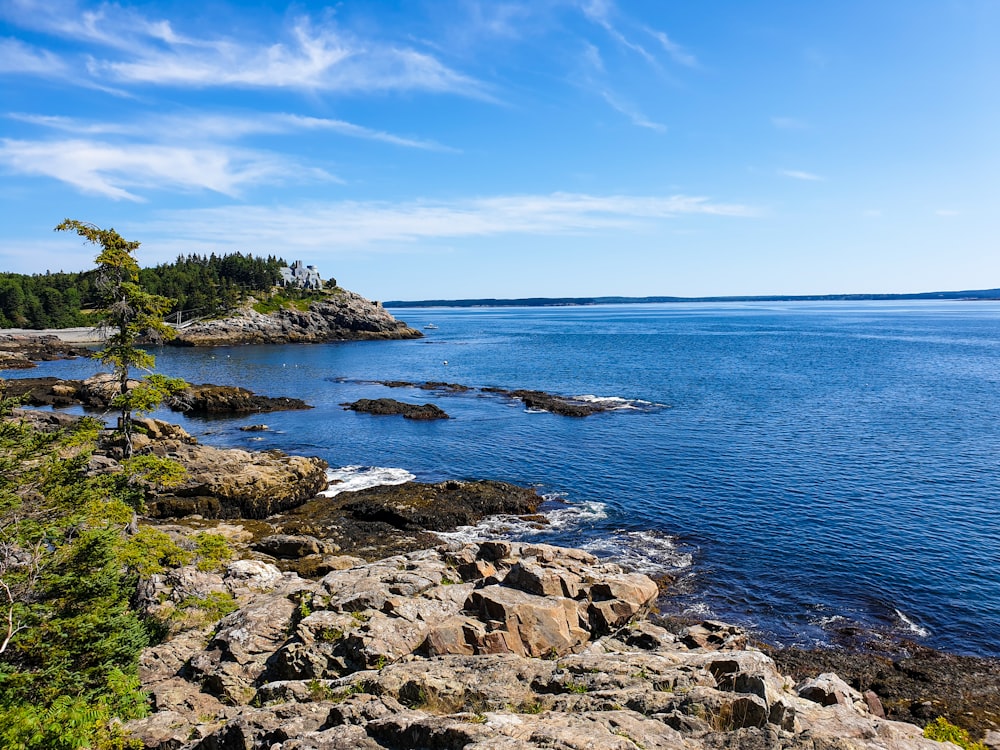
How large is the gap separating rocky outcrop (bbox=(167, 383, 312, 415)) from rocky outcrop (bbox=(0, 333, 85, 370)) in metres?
50.0

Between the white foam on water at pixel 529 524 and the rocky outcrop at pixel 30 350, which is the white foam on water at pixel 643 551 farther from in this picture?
the rocky outcrop at pixel 30 350

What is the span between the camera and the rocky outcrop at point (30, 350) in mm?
102631

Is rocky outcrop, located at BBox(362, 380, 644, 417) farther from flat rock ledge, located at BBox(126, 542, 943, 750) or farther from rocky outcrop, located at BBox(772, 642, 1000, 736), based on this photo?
rocky outcrop, located at BBox(772, 642, 1000, 736)

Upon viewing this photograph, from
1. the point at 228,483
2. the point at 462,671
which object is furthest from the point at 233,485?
the point at 462,671

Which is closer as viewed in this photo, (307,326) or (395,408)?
(395,408)

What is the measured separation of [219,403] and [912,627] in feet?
228

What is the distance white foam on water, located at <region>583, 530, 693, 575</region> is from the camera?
101 feet

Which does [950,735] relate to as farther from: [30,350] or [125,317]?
[30,350]

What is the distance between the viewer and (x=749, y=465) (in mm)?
46688

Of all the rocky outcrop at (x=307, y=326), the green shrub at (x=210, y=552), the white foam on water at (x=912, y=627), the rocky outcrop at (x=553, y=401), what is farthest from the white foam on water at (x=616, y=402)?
the rocky outcrop at (x=307, y=326)

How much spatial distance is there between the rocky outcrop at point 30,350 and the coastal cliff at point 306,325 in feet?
70.6

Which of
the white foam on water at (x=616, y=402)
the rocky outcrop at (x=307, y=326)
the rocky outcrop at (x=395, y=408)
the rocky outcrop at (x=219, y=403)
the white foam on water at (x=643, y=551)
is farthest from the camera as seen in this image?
the rocky outcrop at (x=307, y=326)

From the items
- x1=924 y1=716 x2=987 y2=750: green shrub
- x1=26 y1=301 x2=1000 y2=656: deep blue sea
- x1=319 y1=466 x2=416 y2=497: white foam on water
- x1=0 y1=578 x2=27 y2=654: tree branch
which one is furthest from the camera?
x1=319 y1=466 x2=416 y2=497: white foam on water

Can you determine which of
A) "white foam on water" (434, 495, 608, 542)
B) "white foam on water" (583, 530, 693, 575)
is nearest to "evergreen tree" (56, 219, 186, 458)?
"white foam on water" (434, 495, 608, 542)
